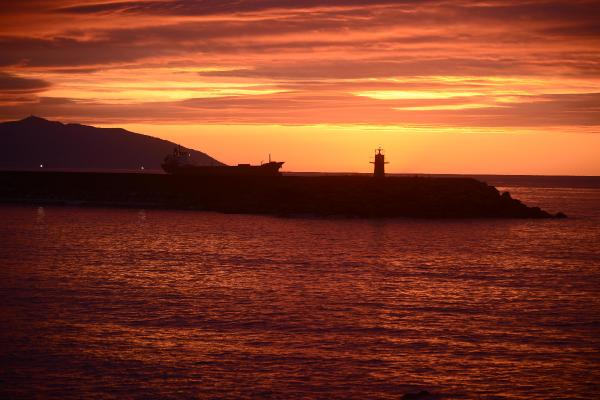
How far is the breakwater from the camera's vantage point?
69.4m

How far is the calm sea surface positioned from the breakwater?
26.9m

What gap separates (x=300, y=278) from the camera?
28859 millimetres

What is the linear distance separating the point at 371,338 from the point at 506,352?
3.28 m

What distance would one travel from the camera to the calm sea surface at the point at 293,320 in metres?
15.3

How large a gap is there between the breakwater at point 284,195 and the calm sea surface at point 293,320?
26.9m

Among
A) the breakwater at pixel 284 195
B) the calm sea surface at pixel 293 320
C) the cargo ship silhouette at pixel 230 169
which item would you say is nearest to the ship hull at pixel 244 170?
the cargo ship silhouette at pixel 230 169

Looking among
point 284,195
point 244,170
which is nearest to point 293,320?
point 284,195

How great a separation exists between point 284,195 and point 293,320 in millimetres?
53166

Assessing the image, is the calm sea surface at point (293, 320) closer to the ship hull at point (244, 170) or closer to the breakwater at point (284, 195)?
the breakwater at point (284, 195)

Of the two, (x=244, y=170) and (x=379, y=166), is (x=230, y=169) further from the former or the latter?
(x=379, y=166)

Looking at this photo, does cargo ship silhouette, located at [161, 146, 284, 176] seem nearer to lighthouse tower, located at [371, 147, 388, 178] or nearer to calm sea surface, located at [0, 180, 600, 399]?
lighthouse tower, located at [371, 147, 388, 178]

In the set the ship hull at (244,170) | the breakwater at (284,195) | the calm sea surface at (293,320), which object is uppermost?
the ship hull at (244,170)

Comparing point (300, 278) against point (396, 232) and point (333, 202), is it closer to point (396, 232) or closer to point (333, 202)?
point (396, 232)

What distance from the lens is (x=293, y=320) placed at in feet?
68.4
